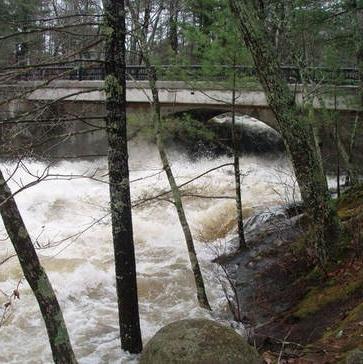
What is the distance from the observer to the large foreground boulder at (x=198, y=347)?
5020mm

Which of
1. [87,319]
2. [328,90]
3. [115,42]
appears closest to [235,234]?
[328,90]

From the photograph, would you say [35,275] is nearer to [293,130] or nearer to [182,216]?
[182,216]

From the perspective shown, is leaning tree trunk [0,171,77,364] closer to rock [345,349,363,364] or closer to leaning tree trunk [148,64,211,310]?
rock [345,349,363,364]

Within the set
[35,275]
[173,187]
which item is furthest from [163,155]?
[35,275]

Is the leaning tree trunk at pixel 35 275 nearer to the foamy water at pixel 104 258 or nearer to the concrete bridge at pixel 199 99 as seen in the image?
the foamy water at pixel 104 258

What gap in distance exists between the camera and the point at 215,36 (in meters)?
10.5

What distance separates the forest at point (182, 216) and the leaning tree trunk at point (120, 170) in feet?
0.05

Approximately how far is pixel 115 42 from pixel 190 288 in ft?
17.1

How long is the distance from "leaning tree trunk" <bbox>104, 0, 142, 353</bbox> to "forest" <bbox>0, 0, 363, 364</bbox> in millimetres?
16

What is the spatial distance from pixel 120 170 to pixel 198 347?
2.31 m

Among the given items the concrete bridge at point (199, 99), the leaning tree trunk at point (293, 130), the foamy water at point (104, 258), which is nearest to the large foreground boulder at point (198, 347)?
the foamy water at point (104, 258)

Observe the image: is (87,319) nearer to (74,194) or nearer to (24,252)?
(24,252)

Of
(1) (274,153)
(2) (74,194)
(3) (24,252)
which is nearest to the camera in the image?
(3) (24,252)

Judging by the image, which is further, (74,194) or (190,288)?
(74,194)
